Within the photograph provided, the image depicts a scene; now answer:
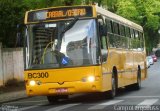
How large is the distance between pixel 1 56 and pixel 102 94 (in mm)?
11322

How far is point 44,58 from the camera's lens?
18.8 metres

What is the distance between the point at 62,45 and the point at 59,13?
1288mm

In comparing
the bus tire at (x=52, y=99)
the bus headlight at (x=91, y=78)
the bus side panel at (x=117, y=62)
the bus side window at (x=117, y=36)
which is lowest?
the bus tire at (x=52, y=99)

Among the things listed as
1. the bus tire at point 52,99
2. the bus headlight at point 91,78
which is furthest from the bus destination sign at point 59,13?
the bus tire at point 52,99

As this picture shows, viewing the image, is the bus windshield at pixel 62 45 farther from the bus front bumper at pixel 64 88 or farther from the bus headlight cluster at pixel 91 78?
the bus front bumper at pixel 64 88

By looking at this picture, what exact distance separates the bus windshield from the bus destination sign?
240mm

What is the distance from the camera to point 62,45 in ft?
61.2

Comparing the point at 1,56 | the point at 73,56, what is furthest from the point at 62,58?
the point at 1,56

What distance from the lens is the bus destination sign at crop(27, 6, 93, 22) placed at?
19062mm

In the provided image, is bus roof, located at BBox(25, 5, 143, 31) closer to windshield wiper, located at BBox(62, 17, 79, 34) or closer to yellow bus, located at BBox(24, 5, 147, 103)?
yellow bus, located at BBox(24, 5, 147, 103)

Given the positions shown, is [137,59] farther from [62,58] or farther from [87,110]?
[87,110]

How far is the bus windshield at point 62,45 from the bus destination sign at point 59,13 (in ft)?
0.79

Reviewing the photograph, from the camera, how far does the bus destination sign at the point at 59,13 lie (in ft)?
62.5

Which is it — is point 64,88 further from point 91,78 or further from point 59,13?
point 59,13
